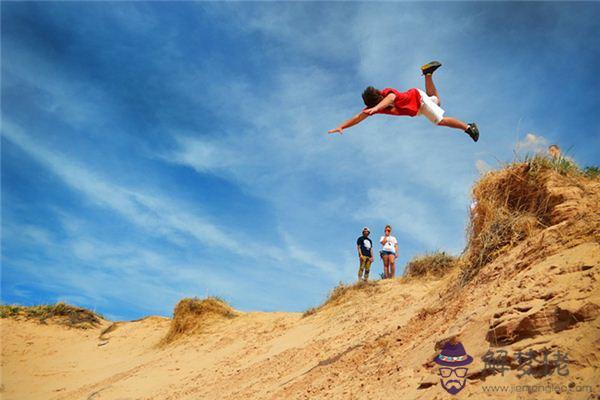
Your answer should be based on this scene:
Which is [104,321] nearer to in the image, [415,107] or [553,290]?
[415,107]

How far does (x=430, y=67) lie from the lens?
20.8 ft

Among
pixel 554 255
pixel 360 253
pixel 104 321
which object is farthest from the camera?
pixel 104 321

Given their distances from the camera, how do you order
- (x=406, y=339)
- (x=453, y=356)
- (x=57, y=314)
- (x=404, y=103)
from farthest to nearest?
1. (x=57, y=314)
2. (x=404, y=103)
3. (x=406, y=339)
4. (x=453, y=356)

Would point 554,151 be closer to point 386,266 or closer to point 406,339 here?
point 406,339

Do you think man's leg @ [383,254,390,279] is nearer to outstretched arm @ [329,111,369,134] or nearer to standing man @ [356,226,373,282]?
standing man @ [356,226,373,282]

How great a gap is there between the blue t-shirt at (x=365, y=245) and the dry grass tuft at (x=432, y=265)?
8.37 feet

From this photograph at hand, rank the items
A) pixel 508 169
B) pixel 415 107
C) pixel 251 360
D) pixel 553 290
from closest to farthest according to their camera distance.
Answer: pixel 553 290, pixel 508 169, pixel 415 107, pixel 251 360

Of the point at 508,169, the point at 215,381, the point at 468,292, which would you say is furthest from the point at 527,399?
the point at 215,381

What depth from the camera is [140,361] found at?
1134 centimetres

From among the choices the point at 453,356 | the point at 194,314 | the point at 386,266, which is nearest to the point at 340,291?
the point at 386,266

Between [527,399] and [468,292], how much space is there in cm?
214

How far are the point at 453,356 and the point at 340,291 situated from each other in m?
6.48

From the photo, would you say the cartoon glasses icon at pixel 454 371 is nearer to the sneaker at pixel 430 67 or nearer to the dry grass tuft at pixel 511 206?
the dry grass tuft at pixel 511 206

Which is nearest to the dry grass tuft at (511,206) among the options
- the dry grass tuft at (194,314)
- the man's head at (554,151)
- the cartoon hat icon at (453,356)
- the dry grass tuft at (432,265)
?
the man's head at (554,151)
